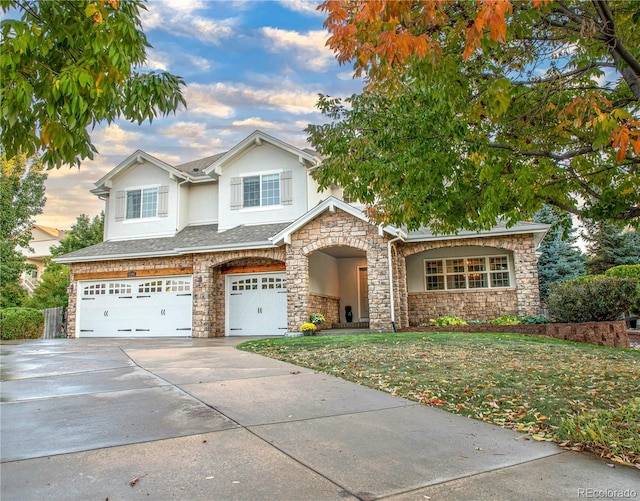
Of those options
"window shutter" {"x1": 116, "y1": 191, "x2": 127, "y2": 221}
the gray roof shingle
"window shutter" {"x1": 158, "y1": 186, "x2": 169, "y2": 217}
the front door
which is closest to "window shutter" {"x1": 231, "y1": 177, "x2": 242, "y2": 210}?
the gray roof shingle

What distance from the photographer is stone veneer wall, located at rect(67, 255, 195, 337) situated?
17.9 metres

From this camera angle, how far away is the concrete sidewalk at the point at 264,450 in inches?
123

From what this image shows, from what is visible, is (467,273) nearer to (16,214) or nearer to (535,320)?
(535,320)

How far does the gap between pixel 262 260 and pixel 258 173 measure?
3577 millimetres

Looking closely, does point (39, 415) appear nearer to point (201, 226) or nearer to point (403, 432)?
point (403, 432)

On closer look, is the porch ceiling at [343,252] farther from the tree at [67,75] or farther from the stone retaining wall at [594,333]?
the tree at [67,75]

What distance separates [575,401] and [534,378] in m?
1.28

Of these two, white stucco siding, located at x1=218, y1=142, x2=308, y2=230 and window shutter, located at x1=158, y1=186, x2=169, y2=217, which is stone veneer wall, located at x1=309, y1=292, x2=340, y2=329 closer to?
white stucco siding, located at x1=218, y1=142, x2=308, y2=230

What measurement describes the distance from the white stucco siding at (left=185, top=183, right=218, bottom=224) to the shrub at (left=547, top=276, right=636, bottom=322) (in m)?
13.4

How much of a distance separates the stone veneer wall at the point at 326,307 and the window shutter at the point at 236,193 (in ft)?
16.5

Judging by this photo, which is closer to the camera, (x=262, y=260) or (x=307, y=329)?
(x=307, y=329)

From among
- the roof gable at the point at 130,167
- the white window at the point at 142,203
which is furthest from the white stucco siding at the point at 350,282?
the white window at the point at 142,203

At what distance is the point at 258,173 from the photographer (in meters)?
18.5

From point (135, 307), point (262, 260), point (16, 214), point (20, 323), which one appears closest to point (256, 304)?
point (262, 260)
